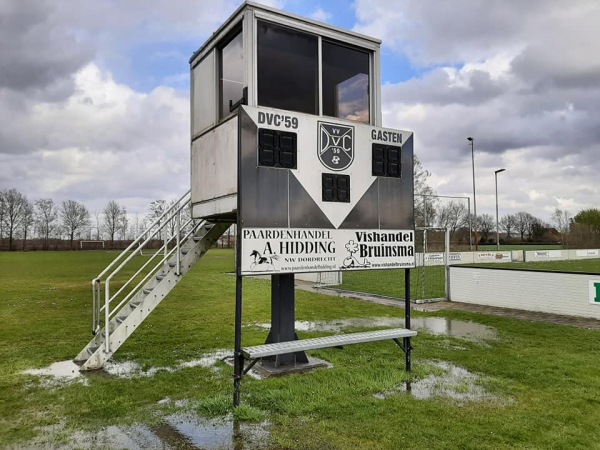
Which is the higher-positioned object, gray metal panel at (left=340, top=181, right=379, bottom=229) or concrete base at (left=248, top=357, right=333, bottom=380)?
gray metal panel at (left=340, top=181, right=379, bottom=229)

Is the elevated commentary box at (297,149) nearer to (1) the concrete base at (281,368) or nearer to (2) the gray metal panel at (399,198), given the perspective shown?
(2) the gray metal panel at (399,198)

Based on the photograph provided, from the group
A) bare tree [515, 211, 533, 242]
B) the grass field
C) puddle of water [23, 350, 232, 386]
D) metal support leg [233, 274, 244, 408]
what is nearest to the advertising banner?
metal support leg [233, 274, 244, 408]

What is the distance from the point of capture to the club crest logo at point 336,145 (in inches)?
252

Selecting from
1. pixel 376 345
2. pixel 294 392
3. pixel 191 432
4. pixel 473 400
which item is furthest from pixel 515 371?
pixel 191 432

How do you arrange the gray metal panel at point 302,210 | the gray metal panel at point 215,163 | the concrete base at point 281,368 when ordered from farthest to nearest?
1. the concrete base at point 281,368
2. the gray metal panel at point 302,210
3. the gray metal panel at point 215,163

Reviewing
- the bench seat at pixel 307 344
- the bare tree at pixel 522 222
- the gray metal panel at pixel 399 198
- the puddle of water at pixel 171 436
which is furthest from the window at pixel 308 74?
the bare tree at pixel 522 222

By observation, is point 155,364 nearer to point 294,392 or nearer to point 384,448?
point 294,392

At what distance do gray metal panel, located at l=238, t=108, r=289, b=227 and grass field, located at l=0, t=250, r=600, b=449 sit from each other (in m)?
2.26

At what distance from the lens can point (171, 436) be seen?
4.68 m

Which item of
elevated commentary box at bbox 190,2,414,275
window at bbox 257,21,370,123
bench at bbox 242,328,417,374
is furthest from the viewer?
window at bbox 257,21,370,123

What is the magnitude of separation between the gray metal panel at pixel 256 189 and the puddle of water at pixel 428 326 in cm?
526

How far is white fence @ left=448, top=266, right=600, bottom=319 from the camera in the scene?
11.4m

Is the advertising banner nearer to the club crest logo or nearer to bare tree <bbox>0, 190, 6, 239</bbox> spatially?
the club crest logo

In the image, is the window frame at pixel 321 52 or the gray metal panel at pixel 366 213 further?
the gray metal panel at pixel 366 213
